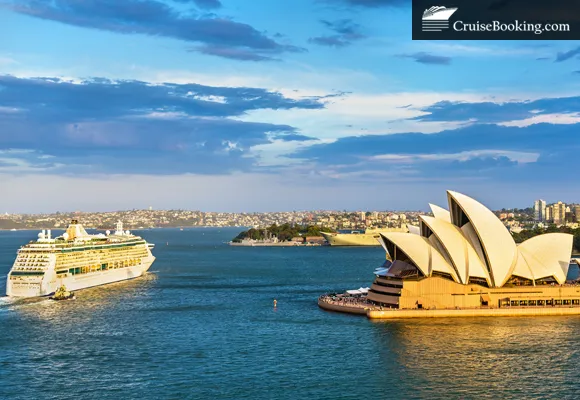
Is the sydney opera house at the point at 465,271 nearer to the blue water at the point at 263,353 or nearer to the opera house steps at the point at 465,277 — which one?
the opera house steps at the point at 465,277

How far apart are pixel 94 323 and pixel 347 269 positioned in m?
41.6

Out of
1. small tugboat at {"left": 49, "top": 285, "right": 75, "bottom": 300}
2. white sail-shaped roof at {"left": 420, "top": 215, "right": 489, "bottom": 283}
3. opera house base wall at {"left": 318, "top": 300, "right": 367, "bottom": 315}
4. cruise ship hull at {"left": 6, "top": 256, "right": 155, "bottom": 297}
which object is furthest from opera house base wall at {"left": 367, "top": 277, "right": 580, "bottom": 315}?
cruise ship hull at {"left": 6, "top": 256, "right": 155, "bottom": 297}

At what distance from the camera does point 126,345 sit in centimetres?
3562

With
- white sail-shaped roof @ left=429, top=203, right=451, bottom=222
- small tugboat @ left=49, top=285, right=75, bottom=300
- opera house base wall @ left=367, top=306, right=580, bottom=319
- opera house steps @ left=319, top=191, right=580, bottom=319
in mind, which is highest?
white sail-shaped roof @ left=429, top=203, right=451, bottom=222

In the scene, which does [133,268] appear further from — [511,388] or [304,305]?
[511,388]

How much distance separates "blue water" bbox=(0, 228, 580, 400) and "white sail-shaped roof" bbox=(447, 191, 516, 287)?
3288 mm

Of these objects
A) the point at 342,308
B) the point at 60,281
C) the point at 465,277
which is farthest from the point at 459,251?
the point at 60,281

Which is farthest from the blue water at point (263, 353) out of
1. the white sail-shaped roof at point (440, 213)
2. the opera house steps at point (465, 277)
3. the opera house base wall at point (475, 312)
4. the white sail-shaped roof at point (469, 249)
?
the white sail-shaped roof at point (440, 213)

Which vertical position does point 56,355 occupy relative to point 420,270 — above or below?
below

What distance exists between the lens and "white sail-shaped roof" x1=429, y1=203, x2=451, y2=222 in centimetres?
4809

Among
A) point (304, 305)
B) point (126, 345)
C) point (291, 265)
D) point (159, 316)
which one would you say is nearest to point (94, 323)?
point (159, 316)

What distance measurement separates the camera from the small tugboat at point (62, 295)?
52.3 metres

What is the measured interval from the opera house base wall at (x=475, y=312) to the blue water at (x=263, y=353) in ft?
3.31

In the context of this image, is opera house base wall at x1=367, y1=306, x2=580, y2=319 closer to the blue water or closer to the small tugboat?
the blue water
